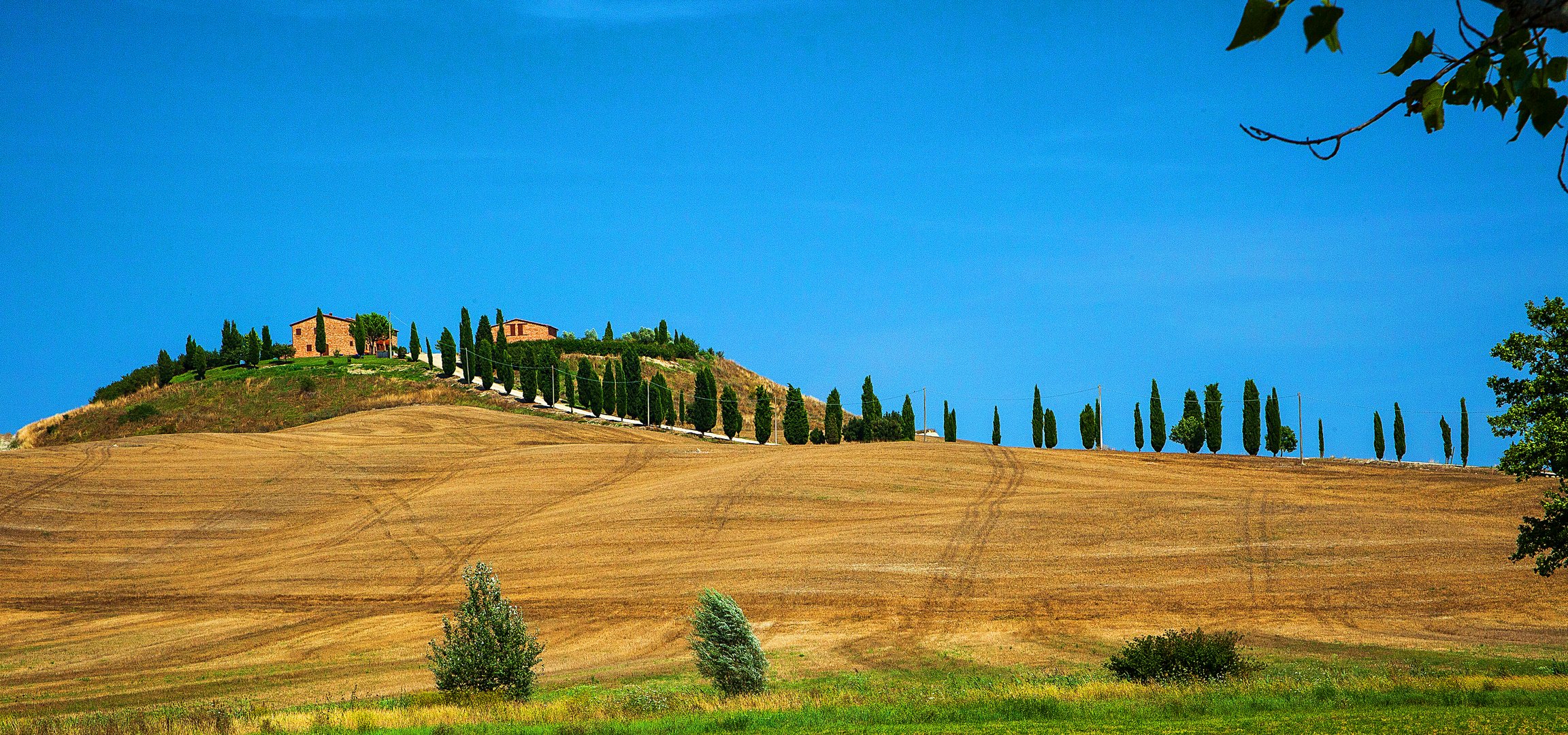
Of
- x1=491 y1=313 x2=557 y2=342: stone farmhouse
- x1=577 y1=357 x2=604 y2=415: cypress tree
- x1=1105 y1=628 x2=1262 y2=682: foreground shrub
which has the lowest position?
x1=1105 y1=628 x2=1262 y2=682: foreground shrub

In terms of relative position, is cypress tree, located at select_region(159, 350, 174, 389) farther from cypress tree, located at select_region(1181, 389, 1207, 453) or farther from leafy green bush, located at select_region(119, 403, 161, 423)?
cypress tree, located at select_region(1181, 389, 1207, 453)

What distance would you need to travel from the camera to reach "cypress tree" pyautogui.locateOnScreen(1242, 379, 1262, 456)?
9156 cm

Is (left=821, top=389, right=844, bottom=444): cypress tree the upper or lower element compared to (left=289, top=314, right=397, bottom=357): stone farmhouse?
lower

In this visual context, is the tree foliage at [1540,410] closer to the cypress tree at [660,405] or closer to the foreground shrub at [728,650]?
the foreground shrub at [728,650]

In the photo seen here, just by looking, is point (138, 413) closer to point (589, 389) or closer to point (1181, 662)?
point (589, 389)

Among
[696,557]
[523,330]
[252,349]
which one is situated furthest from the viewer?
[523,330]

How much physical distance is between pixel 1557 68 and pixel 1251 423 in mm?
95821

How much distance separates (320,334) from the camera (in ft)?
479

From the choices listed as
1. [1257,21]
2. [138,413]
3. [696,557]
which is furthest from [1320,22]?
[138,413]

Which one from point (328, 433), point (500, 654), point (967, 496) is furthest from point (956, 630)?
point (328, 433)

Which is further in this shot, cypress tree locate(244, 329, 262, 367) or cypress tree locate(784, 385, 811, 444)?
cypress tree locate(244, 329, 262, 367)

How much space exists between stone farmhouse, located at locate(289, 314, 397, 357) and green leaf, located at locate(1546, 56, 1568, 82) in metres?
152

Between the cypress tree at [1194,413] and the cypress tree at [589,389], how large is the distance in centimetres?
5649

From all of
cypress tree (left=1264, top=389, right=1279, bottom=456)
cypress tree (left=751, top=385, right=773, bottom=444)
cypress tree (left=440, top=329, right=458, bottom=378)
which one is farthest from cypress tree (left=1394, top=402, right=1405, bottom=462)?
cypress tree (left=440, top=329, right=458, bottom=378)
